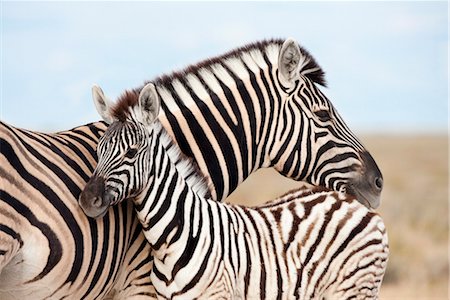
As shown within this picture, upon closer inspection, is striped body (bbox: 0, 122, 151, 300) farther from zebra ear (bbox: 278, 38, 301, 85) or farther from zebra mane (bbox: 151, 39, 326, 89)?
zebra ear (bbox: 278, 38, 301, 85)

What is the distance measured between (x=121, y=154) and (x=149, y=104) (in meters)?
0.48

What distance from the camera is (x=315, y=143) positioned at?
270 inches

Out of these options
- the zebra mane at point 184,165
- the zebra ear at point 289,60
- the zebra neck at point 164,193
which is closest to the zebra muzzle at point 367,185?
the zebra ear at point 289,60

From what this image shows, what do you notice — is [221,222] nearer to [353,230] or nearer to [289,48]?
[353,230]

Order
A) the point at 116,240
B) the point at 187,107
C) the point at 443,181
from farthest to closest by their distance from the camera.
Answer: the point at 443,181, the point at 187,107, the point at 116,240

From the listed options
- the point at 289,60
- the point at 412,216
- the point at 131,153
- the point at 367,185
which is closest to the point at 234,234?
the point at 131,153

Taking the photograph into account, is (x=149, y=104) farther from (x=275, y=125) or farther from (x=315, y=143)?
(x=315, y=143)

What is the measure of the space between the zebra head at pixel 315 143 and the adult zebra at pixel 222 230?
157 millimetres

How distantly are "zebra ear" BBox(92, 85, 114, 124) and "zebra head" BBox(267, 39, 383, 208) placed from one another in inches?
63.7

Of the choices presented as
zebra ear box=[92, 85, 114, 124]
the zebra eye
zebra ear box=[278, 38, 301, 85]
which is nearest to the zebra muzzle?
the zebra eye

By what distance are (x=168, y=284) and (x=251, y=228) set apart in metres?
0.87

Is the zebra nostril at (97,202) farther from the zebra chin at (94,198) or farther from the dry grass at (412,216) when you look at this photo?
the dry grass at (412,216)

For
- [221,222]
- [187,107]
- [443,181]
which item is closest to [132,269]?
[221,222]

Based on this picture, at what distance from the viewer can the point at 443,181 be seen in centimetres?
3478
